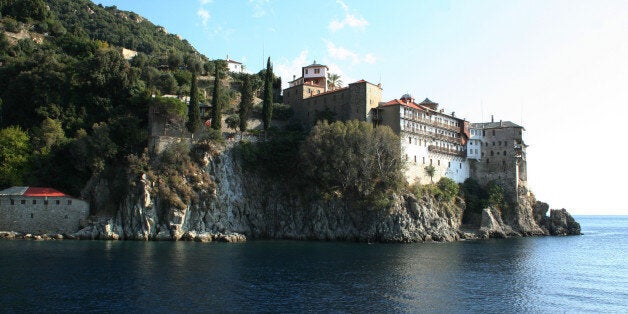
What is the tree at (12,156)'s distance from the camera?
169 ft

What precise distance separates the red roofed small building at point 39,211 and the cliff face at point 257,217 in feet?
7.54

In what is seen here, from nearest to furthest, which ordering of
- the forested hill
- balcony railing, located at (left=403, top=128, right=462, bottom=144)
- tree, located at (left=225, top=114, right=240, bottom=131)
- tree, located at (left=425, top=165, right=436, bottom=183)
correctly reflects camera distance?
the forested hill
tree, located at (left=225, top=114, right=240, bottom=131)
balcony railing, located at (left=403, top=128, right=462, bottom=144)
tree, located at (left=425, top=165, right=436, bottom=183)

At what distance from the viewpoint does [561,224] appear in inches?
2997

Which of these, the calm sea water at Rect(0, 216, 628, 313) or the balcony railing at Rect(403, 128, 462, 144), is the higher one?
the balcony railing at Rect(403, 128, 462, 144)

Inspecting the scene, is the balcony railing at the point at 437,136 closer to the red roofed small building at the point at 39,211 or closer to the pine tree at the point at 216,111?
the pine tree at the point at 216,111

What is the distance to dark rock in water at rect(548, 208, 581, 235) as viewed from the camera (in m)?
74.9

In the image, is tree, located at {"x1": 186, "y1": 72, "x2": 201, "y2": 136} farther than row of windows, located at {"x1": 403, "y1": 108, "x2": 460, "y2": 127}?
No

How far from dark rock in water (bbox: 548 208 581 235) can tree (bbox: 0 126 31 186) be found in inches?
2710

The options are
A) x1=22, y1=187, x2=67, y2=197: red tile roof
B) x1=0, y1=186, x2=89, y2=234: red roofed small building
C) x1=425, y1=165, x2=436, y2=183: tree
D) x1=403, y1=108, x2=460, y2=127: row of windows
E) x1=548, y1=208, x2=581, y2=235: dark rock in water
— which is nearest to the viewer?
x1=0, y1=186, x2=89, y2=234: red roofed small building

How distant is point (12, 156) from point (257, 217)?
84.8ft

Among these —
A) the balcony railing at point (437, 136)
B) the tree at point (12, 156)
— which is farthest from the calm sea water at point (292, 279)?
the balcony railing at point (437, 136)

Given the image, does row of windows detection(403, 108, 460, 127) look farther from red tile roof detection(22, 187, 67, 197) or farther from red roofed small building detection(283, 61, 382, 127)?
red tile roof detection(22, 187, 67, 197)

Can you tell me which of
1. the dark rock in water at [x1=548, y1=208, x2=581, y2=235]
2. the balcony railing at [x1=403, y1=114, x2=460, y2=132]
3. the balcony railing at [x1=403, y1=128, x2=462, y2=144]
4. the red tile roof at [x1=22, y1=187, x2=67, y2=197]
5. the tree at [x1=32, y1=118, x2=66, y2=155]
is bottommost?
the dark rock in water at [x1=548, y1=208, x2=581, y2=235]

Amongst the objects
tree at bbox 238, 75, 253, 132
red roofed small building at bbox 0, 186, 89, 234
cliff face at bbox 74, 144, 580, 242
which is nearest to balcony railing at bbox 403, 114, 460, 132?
cliff face at bbox 74, 144, 580, 242
